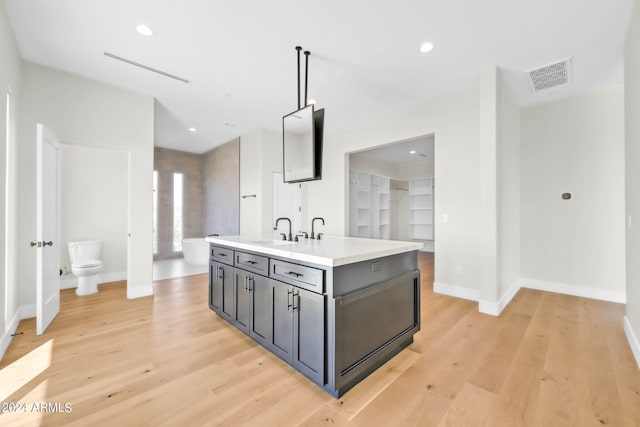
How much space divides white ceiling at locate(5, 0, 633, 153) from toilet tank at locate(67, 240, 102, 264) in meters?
2.46

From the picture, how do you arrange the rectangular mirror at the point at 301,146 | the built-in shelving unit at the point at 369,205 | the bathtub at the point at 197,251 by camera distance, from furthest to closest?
the built-in shelving unit at the point at 369,205, the bathtub at the point at 197,251, the rectangular mirror at the point at 301,146

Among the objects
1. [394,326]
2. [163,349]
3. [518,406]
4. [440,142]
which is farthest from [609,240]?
[163,349]

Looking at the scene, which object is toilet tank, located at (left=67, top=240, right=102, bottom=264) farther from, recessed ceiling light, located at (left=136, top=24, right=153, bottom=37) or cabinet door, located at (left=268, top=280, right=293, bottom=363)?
cabinet door, located at (left=268, top=280, right=293, bottom=363)

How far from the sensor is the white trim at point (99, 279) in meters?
4.15

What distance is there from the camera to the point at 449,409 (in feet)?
5.22

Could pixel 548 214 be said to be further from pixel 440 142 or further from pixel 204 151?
pixel 204 151

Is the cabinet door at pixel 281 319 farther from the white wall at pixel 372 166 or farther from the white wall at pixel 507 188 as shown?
the white wall at pixel 372 166

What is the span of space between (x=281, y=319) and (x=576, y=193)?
4403 mm

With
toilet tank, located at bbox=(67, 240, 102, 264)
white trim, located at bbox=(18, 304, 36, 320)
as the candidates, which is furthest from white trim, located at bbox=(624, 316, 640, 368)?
toilet tank, located at bbox=(67, 240, 102, 264)

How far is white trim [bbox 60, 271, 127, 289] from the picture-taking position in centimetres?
415

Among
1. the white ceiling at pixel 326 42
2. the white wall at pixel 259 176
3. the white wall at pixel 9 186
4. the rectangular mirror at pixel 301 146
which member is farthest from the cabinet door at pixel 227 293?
the white wall at pixel 259 176

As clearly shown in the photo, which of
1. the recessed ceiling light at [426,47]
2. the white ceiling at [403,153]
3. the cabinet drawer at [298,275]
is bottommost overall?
the cabinet drawer at [298,275]

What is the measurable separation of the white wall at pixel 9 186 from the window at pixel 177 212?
411 cm

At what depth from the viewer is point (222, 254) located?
9.14ft
